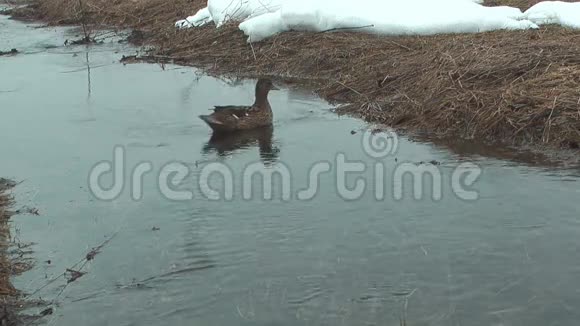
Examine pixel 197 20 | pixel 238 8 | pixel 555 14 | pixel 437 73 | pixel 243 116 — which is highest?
pixel 238 8

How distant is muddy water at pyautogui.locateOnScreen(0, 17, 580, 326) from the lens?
4.85m

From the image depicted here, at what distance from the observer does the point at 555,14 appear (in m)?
12.1

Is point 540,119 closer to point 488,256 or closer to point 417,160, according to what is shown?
point 417,160

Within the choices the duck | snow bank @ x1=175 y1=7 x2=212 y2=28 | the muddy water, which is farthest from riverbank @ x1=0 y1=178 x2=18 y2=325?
snow bank @ x1=175 y1=7 x2=212 y2=28

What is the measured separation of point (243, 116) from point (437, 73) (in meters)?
2.65

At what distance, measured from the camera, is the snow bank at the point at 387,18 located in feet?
40.4

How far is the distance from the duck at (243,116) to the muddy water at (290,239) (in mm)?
207


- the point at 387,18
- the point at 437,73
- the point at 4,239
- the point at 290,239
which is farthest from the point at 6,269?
the point at 387,18

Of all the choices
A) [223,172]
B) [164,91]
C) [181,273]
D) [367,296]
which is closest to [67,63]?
[164,91]

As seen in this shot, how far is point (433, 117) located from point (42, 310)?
18.2 feet

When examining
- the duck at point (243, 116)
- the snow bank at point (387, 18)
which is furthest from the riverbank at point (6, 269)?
the snow bank at point (387, 18)

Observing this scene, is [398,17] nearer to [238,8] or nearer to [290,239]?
[238,8]

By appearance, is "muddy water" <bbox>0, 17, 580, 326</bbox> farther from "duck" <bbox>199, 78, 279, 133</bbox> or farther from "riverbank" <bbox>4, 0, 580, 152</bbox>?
"riverbank" <bbox>4, 0, 580, 152</bbox>

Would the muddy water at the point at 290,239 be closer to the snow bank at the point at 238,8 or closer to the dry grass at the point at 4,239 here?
the dry grass at the point at 4,239
